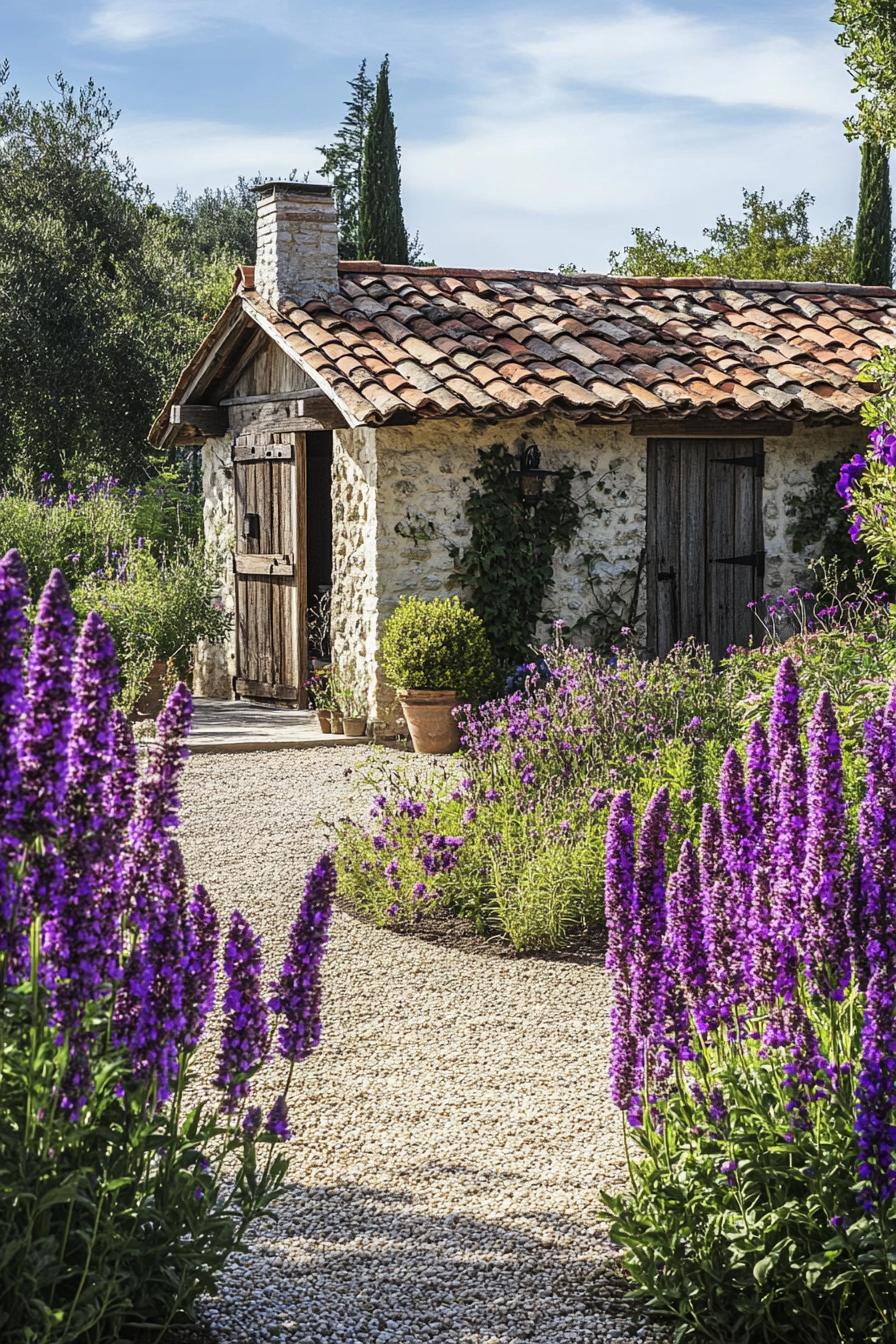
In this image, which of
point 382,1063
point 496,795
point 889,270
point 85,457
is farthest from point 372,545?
point 889,270

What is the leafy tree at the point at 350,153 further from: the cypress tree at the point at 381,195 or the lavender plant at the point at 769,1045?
the lavender plant at the point at 769,1045

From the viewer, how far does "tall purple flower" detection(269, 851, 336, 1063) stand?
3033 mm

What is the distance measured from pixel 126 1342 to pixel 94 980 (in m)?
0.77

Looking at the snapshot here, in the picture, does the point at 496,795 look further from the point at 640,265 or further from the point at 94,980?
the point at 640,265

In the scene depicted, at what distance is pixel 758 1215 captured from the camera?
10.2ft

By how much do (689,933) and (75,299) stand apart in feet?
65.0

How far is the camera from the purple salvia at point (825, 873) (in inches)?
115

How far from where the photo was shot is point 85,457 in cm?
2234

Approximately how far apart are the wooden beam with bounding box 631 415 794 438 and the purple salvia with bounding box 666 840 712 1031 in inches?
383

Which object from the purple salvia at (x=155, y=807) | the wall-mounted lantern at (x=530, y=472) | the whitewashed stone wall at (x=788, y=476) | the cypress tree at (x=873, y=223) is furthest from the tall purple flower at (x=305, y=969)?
the cypress tree at (x=873, y=223)

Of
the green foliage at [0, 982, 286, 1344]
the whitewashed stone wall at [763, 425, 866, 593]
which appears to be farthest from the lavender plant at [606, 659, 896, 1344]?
the whitewashed stone wall at [763, 425, 866, 593]

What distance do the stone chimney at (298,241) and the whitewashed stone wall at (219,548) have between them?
2176mm

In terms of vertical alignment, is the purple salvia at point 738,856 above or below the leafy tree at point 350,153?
below

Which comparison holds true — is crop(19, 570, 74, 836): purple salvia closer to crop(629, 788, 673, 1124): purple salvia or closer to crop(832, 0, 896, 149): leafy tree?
crop(629, 788, 673, 1124): purple salvia
